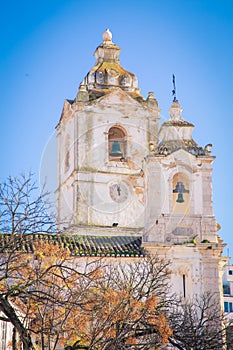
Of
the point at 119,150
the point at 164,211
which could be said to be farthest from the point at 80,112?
the point at 164,211

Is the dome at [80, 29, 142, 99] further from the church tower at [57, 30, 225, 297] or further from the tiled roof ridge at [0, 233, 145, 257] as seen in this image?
the tiled roof ridge at [0, 233, 145, 257]

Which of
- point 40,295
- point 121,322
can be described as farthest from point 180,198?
point 121,322

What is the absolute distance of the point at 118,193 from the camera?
41.2 metres

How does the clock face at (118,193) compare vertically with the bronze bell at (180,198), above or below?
above

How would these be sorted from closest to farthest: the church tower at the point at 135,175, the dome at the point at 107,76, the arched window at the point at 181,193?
the church tower at the point at 135,175
the arched window at the point at 181,193
the dome at the point at 107,76

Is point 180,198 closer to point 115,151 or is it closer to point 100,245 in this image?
point 100,245

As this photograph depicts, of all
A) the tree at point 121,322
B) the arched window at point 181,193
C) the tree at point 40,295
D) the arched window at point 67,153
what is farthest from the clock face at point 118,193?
the tree at point 121,322

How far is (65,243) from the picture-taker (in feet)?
101

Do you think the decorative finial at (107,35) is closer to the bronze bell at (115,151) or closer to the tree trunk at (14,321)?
the bronze bell at (115,151)

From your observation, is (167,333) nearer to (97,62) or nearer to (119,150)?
(119,150)

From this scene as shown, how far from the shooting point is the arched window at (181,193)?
32.9 meters

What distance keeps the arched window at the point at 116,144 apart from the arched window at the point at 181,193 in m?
8.73

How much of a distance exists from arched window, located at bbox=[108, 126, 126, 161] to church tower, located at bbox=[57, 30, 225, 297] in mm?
50

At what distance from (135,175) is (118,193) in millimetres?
1223
